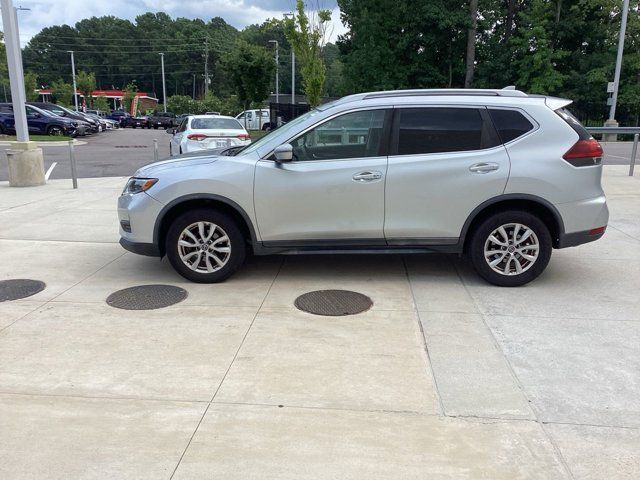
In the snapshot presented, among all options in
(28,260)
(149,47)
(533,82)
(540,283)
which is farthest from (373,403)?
(149,47)

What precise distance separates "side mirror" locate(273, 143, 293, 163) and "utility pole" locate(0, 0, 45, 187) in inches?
323

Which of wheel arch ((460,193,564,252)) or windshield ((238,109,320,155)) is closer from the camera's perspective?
wheel arch ((460,193,564,252))

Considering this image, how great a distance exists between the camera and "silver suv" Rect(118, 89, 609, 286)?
5.34 metres

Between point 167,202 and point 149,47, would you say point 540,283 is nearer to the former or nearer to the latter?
point 167,202

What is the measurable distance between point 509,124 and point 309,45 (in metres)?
16.1

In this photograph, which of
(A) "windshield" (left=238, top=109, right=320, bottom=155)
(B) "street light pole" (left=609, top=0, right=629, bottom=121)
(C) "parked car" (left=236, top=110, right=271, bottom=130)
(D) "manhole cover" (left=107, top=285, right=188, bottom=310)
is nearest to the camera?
(D) "manhole cover" (left=107, top=285, right=188, bottom=310)

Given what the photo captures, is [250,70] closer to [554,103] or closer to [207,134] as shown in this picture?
[207,134]

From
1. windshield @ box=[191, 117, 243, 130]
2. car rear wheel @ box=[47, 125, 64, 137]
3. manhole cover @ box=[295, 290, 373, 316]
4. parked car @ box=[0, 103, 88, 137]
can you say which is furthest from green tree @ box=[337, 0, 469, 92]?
manhole cover @ box=[295, 290, 373, 316]

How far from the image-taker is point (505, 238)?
5438 millimetres

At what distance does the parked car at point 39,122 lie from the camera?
2995cm

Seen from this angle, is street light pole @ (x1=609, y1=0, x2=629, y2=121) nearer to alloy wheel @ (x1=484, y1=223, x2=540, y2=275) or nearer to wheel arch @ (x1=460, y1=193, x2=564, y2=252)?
wheel arch @ (x1=460, y1=193, x2=564, y2=252)

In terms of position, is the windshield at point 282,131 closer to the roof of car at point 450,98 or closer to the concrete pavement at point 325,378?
the roof of car at point 450,98

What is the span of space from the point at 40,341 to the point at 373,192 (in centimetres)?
314

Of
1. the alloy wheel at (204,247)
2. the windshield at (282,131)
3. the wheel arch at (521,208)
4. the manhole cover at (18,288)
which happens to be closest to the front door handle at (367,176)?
the windshield at (282,131)
